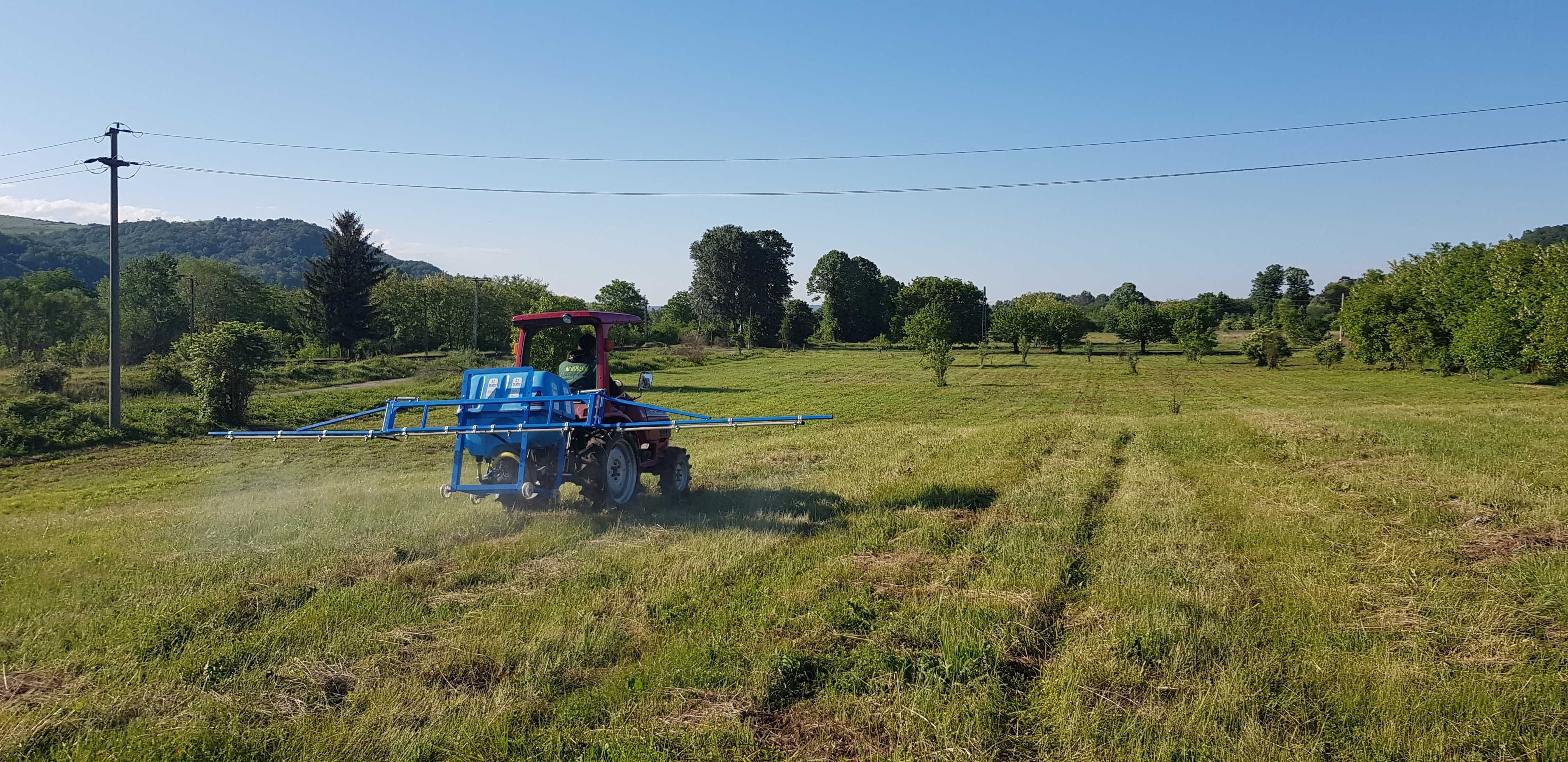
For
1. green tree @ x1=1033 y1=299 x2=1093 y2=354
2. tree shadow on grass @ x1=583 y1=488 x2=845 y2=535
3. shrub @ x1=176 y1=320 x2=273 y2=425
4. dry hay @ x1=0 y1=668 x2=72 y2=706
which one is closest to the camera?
dry hay @ x1=0 y1=668 x2=72 y2=706

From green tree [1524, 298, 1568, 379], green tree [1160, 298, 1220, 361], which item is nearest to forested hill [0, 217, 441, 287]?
green tree [1160, 298, 1220, 361]

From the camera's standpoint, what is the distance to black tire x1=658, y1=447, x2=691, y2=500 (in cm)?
1148

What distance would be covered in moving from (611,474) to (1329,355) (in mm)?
68131

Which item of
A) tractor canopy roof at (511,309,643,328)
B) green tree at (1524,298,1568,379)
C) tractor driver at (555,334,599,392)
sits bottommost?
tractor driver at (555,334,599,392)

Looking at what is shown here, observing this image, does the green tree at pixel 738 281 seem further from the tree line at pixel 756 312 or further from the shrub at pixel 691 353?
the shrub at pixel 691 353

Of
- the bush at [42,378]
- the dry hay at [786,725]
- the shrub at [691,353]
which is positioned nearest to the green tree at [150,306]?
the bush at [42,378]

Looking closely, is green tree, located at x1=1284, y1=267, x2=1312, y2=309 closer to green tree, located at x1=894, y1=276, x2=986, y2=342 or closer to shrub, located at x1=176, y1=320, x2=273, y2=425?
green tree, located at x1=894, y1=276, x2=986, y2=342

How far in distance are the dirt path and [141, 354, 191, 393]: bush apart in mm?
2497

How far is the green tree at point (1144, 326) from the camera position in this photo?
283 feet

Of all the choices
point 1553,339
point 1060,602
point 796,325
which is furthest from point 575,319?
point 796,325

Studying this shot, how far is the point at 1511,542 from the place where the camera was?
341 inches

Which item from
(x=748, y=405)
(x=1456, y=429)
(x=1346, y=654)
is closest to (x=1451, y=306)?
(x=1456, y=429)

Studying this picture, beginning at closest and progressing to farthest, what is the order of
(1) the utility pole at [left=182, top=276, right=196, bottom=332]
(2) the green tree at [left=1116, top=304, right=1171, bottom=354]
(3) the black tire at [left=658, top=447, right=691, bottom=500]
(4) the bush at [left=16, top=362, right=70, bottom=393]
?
(3) the black tire at [left=658, top=447, right=691, bottom=500] → (4) the bush at [left=16, top=362, right=70, bottom=393] → (1) the utility pole at [left=182, top=276, right=196, bottom=332] → (2) the green tree at [left=1116, top=304, right=1171, bottom=354]

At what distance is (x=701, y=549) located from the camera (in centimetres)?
830
